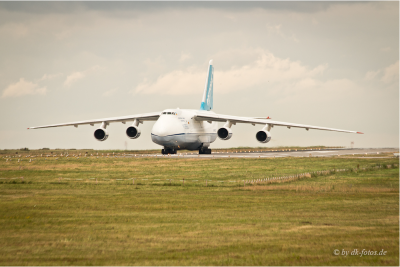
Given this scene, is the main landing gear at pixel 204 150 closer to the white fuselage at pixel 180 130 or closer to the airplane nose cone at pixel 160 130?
the white fuselage at pixel 180 130

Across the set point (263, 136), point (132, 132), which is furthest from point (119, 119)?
point (263, 136)

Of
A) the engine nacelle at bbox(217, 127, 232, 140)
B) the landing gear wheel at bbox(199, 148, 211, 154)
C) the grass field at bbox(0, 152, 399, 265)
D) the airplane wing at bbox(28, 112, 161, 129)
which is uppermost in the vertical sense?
the airplane wing at bbox(28, 112, 161, 129)

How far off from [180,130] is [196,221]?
34.4 metres

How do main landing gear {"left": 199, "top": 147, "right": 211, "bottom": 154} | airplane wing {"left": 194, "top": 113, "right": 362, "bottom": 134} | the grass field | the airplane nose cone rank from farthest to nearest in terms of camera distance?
main landing gear {"left": 199, "top": 147, "right": 211, "bottom": 154} → airplane wing {"left": 194, "top": 113, "right": 362, "bottom": 134} → the airplane nose cone → the grass field

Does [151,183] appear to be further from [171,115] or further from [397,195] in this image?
[171,115]

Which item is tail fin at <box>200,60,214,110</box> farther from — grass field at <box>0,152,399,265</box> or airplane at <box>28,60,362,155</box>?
grass field at <box>0,152,399,265</box>

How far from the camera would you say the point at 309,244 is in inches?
431

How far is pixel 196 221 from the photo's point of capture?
46.8ft

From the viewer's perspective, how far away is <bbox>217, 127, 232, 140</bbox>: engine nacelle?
164ft

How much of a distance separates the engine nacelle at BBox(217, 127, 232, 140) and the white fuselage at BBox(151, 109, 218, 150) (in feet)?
9.68

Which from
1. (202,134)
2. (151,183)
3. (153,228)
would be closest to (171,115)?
(202,134)

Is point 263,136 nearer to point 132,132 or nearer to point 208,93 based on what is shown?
point 132,132

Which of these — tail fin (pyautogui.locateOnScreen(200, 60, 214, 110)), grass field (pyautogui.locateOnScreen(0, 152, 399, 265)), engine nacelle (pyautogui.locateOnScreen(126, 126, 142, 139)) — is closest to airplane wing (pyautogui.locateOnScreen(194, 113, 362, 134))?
engine nacelle (pyautogui.locateOnScreen(126, 126, 142, 139))

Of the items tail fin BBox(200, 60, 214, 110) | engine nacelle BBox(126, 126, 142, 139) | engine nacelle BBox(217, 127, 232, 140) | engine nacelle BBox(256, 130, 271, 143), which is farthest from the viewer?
tail fin BBox(200, 60, 214, 110)
